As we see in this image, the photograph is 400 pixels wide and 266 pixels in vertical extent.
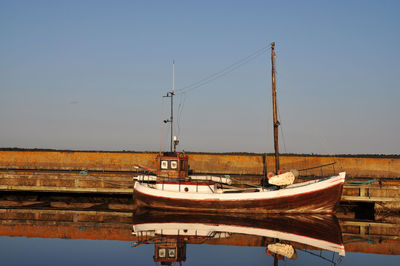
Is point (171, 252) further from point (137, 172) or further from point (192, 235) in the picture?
point (137, 172)

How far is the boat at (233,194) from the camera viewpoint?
79.3 ft

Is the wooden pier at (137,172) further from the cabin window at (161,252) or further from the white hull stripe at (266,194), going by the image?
the cabin window at (161,252)

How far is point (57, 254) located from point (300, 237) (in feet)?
31.2

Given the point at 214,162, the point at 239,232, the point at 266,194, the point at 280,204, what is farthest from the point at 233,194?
the point at 214,162

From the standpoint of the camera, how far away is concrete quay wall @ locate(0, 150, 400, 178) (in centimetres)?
3222

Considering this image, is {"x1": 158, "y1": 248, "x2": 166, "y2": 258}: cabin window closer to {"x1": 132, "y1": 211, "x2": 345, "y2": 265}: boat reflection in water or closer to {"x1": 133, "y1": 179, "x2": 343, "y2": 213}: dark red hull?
{"x1": 132, "y1": 211, "x2": 345, "y2": 265}: boat reflection in water

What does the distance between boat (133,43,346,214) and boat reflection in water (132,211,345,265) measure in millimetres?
479

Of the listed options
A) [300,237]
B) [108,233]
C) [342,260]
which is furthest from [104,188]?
[342,260]

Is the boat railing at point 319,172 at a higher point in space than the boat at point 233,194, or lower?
higher

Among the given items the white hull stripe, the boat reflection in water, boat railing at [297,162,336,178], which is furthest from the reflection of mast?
boat railing at [297,162,336,178]

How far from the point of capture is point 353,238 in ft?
63.8

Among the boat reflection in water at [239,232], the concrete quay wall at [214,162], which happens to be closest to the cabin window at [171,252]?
the boat reflection in water at [239,232]

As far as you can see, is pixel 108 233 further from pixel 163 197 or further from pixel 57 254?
pixel 163 197

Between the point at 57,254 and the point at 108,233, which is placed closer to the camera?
the point at 57,254
